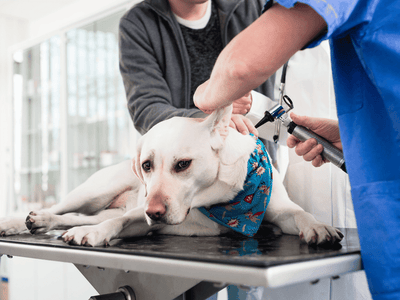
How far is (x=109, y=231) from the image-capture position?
812mm

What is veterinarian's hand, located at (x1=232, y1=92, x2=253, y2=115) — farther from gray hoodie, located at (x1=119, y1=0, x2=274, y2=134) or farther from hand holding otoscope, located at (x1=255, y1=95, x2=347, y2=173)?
gray hoodie, located at (x1=119, y1=0, x2=274, y2=134)

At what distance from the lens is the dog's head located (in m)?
0.87

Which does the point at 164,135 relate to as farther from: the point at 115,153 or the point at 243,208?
the point at 115,153

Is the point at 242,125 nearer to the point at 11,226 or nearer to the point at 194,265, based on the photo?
the point at 194,265

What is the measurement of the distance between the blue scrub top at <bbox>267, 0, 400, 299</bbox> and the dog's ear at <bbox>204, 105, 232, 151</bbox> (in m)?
0.35

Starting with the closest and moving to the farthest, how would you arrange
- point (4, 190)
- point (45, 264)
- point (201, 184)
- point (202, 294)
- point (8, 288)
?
point (202, 294), point (201, 184), point (45, 264), point (8, 288), point (4, 190)

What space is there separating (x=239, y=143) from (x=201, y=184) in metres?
0.16

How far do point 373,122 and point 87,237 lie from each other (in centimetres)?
59

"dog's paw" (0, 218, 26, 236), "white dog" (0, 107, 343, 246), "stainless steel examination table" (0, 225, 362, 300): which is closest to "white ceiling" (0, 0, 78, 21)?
"dog's paw" (0, 218, 26, 236)

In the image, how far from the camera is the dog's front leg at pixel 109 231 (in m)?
0.75

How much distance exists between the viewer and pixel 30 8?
4066mm

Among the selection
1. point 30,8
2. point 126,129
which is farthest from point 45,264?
point 30,8

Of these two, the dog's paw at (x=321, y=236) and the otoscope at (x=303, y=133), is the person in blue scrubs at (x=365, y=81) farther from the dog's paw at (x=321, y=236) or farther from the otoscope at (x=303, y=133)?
the otoscope at (x=303, y=133)

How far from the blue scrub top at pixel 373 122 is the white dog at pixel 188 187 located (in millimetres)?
199
